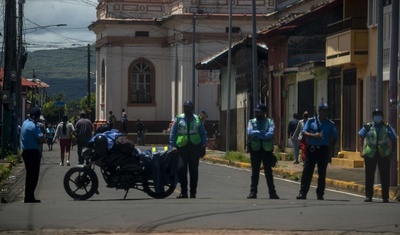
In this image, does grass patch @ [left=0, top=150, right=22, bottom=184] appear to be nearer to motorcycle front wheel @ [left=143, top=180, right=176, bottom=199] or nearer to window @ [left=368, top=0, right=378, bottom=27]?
motorcycle front wheel @ [left=143, top=180, right=176, bottom=199]

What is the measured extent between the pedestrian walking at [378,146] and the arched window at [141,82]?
57834mm

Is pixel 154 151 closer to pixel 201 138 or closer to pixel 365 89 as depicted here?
pixel 201 138

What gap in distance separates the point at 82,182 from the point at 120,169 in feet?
2.47

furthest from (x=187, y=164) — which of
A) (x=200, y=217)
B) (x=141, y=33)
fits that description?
(x=141, y=33)

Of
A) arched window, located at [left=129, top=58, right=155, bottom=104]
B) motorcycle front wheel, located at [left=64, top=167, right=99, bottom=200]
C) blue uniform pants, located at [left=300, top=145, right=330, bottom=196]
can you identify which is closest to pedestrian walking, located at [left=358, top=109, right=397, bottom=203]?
blue uniform pants, located at [left=300, top=145, right=330, bottom=196]

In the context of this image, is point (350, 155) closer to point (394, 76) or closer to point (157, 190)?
point (394, 76)

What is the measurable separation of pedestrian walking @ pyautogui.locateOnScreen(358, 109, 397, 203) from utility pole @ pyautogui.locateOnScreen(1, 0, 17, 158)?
21.5m

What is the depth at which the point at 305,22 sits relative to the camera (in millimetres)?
40406

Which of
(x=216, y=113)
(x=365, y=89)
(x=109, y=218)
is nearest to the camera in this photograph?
(x=109, y=218)

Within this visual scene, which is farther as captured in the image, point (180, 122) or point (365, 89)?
point (365, 89)

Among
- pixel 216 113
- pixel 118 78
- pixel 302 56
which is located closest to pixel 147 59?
pixel 118 78

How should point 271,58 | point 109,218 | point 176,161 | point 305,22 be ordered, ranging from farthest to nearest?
point 271,58 < point 305,22 < point 176,161 < point 109,218

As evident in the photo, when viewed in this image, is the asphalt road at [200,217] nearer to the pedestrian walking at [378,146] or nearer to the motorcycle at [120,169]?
the motorcycle at [120,169]

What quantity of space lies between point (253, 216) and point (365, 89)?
1810 centimetres
